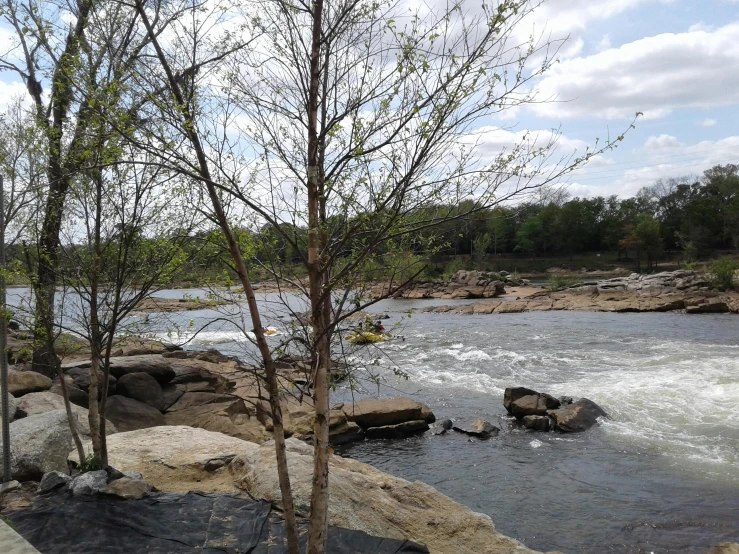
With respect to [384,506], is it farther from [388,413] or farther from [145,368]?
[145,368]

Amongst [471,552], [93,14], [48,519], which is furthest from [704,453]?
[93,14]

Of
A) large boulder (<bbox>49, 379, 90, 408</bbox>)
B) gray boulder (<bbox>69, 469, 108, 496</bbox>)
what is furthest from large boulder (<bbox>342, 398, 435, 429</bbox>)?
gray boulder (<bbox>69, 469, 108, 496</bbox>)

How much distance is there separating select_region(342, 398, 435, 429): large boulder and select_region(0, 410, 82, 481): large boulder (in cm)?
596

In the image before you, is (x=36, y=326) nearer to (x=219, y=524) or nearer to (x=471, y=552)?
(x=219, y=524)

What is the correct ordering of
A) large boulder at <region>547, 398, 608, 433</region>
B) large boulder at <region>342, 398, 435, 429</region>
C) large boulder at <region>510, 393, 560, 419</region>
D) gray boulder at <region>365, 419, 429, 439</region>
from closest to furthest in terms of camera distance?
1. large boulder at <region>547, 398, 608, 433</region>
2. gray boulder at <region>365, 419, 429, 439</region>
3. large boulder at <region>342, 398, 435, 429</region>
4. large boulder at <region>510, 393, 560, 419</region>

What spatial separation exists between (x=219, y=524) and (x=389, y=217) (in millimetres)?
3578

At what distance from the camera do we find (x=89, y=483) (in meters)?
6.07

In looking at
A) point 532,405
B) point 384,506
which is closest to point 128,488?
point 384,506

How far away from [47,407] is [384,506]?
5.71 meters

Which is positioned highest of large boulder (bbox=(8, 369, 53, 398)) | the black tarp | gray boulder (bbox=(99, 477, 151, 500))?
large boulder (bbox=(8, 369, 53, 398))

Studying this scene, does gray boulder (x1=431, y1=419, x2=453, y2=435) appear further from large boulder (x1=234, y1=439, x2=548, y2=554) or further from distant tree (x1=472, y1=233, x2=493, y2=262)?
large boulder (x1=234, y1=439, x2=548, y2=554)

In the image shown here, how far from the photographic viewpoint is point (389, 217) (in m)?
3.86

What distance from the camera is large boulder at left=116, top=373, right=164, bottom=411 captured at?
12234mm

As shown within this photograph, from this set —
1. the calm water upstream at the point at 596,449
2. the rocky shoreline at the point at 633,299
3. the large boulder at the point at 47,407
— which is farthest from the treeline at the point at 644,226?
the large boulder at the point at 47,407
